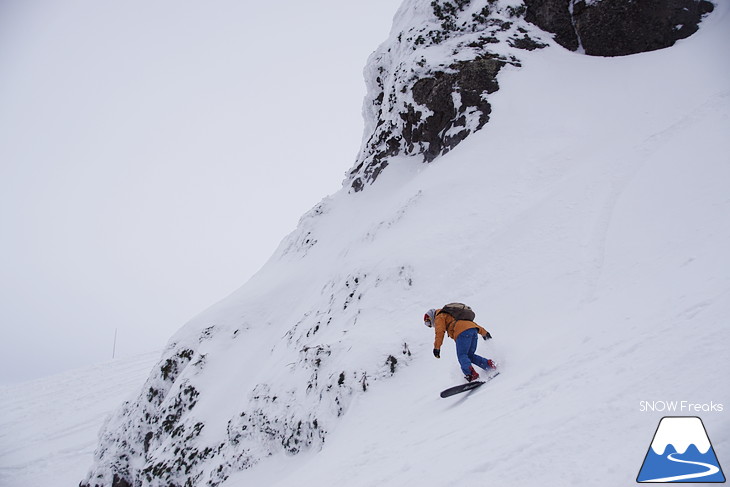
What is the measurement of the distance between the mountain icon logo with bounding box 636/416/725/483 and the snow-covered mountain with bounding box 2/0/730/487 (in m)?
0.10

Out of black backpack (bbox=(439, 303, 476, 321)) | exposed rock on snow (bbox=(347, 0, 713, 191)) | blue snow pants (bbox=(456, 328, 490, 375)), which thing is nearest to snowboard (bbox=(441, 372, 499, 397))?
blue snow pants (bbox=(456, 328, 490, 375))

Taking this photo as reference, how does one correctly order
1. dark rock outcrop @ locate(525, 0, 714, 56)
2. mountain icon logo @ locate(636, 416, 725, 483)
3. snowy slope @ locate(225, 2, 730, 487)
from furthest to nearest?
dark rock outcrop @ locate(525, 0, 714, 56) → snowy slope @ locate(225, 2, 730, 487) → mountain icon logo @ locate(636, 416, 725, 483)

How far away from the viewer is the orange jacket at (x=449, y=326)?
7.71m

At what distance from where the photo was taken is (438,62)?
71.9 ft

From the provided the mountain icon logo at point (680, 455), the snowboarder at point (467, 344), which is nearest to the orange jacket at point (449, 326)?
the snowboarder at point (467, 344)

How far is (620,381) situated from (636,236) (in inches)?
263

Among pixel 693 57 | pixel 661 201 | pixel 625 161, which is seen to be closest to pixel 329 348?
pixel 661 201

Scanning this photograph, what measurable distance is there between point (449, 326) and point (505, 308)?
2.92 m

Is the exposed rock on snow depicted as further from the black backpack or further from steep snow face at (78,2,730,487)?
the black backpack

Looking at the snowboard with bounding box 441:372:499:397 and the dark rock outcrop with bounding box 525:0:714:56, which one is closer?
the snowboard with bounding box 441:372:499:397

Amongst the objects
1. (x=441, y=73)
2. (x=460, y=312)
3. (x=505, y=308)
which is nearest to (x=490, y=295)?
(x=505, y=308)

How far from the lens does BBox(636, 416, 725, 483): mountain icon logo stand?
2.92 meters

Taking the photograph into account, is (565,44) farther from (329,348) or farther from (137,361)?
(137,361)

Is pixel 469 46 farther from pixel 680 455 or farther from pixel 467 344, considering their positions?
pixel 680 455
